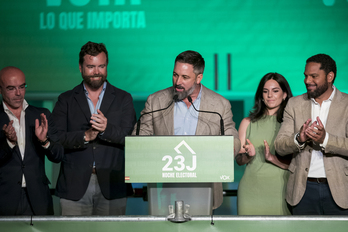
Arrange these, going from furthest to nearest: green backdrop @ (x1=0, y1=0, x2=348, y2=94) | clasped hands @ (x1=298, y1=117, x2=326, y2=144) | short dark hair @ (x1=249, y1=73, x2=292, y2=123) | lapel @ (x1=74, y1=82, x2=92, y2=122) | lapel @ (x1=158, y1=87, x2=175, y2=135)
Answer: green backdrop @ (x1=0, y1=0, x2=348, y2=94) < short dark hair @ (x1=249, y1=73, x2=292, y2=123) < lapel @ (x1=74, y1=82, x2=92, y2=122) < lapel @ (x1=158, y1=87, x2=175, y2=135) < clasped hands @ (x1=298, y1=117, x2=326, y2=144)

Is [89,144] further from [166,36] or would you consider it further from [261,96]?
[166,36]

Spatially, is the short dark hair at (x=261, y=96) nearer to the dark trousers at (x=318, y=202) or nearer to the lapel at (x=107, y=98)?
the dark trousers at (x=318, y=202)

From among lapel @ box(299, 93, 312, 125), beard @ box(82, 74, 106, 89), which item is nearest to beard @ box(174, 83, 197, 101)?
beard @ box(82, 74, 106, 89)

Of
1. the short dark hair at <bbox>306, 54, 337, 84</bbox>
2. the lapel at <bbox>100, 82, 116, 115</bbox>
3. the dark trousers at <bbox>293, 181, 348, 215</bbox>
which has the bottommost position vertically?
the dark trousers at <bbox>293, 181, 348, 215</bbox>

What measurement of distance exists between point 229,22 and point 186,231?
8.81 ft

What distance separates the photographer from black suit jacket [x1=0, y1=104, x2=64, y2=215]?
2.33 metres

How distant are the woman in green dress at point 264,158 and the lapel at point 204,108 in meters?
0.38

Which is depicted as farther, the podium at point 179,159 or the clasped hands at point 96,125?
the clasped hands at point 96,125

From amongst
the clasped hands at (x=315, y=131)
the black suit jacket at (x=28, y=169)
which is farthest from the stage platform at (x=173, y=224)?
the black suit jacket at (x=28, y=169)

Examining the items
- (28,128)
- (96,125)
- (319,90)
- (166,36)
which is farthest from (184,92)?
(166,36)

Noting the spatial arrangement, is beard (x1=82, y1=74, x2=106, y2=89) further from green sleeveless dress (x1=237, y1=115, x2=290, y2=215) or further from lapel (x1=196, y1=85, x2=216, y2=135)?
green sleeveless dress (x1=237, y1=115, x2=290, y2=215)

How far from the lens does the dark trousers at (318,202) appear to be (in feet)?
7.40

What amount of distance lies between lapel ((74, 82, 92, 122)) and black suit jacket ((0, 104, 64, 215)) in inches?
8.7

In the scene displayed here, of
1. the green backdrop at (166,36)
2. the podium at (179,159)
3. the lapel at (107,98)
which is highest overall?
the green backdrop at (166,36)
